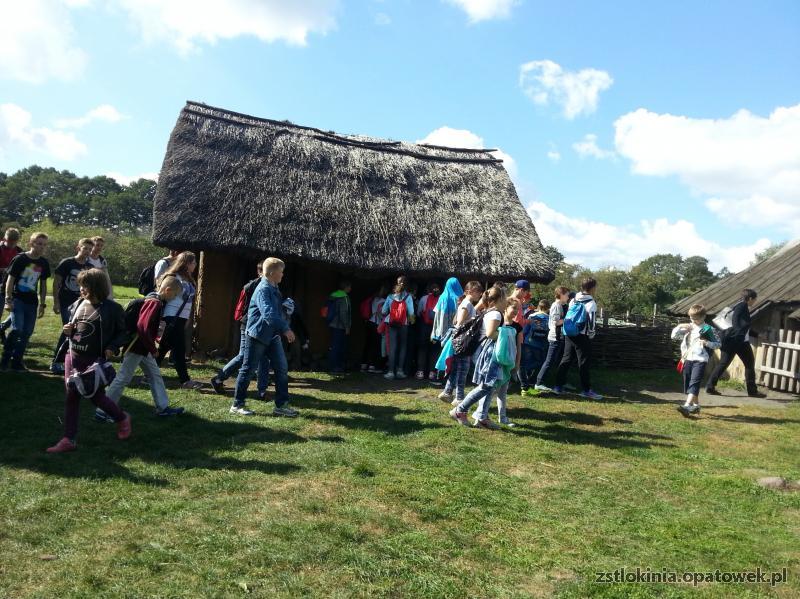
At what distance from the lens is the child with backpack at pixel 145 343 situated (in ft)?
18.8

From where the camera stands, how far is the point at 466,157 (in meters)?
14.4

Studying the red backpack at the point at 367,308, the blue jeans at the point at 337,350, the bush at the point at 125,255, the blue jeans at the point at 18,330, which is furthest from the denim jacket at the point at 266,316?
the bush at the point at 125,255

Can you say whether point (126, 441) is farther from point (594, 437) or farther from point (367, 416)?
point (594, 437)

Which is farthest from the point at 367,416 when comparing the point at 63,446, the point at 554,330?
the point at 554,330

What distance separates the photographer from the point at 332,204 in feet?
36.4

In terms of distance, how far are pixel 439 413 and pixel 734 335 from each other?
5677 millimetres

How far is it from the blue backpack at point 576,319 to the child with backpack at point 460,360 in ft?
6.61

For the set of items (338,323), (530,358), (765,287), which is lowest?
(530,358)

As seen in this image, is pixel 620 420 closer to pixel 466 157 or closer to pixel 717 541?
pixel 717 541

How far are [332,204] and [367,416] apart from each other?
17.6ft

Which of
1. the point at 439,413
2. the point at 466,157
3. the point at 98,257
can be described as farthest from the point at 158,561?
the point at 466,157

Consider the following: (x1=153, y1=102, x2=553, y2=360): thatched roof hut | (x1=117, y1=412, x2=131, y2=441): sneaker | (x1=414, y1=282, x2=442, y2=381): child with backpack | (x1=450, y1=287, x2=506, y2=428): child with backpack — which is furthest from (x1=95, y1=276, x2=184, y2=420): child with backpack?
(x1=414, y1=282, x2=442, y2=381): child with backpack

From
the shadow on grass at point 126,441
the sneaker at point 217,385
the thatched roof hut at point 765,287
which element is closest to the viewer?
the shadow on grass at point 126,441

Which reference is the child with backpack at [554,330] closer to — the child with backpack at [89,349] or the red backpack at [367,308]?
the red backpack at [367,308]
